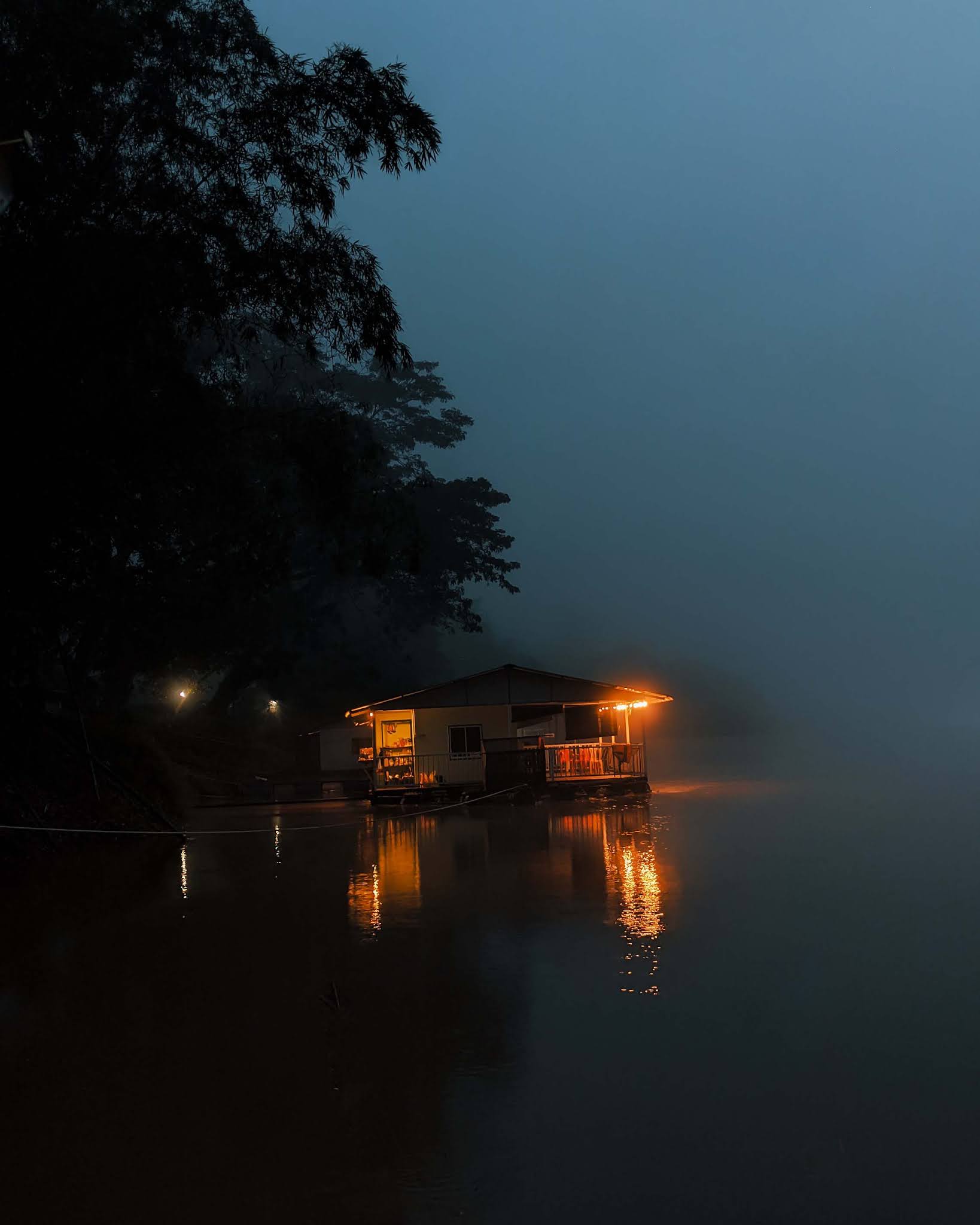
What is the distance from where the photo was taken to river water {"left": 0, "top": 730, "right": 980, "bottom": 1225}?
18.4 ft

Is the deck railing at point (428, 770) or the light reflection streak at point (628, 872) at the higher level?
the deck railing at point (428, 770)

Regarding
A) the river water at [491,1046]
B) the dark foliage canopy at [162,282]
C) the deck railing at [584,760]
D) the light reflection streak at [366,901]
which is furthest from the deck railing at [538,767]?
the river water at [491,1046]

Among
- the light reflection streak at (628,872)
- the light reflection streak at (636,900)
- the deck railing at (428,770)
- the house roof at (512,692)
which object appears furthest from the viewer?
the house roof at (512,692)

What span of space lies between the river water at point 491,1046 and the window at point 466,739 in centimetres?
1812

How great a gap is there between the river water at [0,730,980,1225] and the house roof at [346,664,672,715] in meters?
16.5

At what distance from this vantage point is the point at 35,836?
1894 cm

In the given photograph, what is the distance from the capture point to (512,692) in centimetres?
3438

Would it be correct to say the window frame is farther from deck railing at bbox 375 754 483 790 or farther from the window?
deck railing at bbox 375 754 483 790

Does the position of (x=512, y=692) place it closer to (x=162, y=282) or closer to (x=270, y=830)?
(x=270, y=830)

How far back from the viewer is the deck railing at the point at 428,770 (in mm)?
33625

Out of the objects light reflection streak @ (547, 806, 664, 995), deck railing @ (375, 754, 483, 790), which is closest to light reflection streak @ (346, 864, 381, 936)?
light reflection streak @ (547, 806, 664, 995)

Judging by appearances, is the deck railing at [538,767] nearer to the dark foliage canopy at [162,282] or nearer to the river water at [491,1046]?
the dark foliage canopy at [162,282]

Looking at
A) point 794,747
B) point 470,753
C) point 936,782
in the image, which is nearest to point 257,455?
point 470,753

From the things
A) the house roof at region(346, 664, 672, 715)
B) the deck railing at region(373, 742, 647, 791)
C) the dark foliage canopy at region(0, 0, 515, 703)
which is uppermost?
the dark foliage canopy at region(0, 0, 515, 703)
